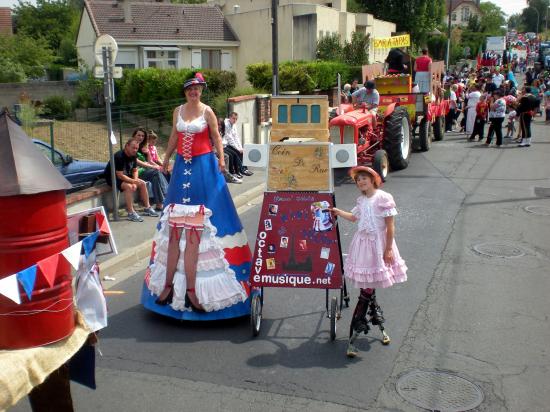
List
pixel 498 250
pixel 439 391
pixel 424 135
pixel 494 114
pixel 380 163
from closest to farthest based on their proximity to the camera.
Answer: pixel 439 391
pixel 498 250
pixel 380 163
pixel 424 135
pixel 494 114

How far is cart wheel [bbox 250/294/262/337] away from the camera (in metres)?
5.61

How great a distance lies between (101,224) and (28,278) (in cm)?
70

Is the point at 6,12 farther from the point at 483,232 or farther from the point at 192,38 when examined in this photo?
the point at 483,232

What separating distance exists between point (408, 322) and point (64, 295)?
4.08 m

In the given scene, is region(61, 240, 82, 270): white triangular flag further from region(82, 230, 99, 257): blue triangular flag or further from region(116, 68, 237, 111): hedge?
region(116, 68, 237, 111): hedge

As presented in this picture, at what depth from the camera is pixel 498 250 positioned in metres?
8.30

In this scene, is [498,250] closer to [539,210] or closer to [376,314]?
[539,210]

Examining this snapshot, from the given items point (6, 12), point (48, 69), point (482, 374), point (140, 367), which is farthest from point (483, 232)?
point (6, 12)

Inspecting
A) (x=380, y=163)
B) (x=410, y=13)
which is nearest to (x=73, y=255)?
(x=380, y=163)

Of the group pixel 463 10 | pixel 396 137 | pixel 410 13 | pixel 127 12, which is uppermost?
pixel 463 10

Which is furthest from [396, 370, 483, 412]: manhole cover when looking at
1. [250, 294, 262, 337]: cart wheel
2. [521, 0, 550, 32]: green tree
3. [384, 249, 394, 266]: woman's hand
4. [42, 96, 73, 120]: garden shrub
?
[521, 0, 550, 32]: green tree

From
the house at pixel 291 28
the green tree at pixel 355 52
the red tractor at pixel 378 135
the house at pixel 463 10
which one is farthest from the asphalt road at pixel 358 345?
the house at pixel 463 10

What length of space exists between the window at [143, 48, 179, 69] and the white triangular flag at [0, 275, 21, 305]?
32.7 meters

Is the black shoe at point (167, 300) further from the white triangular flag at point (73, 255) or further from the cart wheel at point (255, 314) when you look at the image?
the white triangular flag at point (73, 255)
